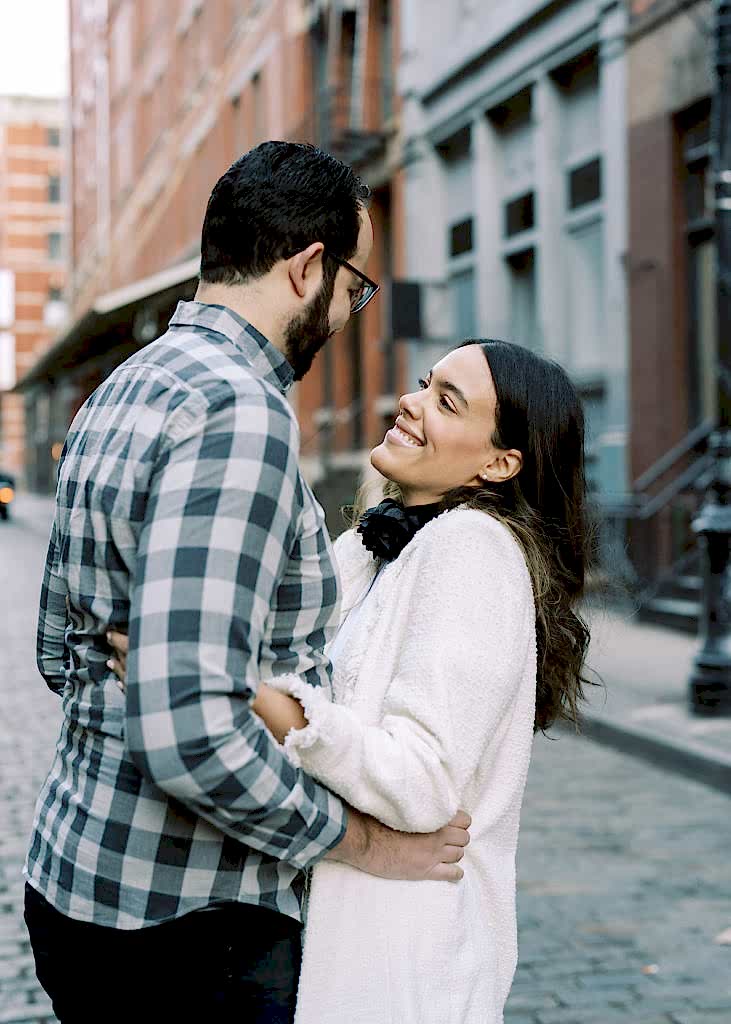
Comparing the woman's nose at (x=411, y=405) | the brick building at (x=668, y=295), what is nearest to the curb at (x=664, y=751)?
the woman's nose at (x=411, y=405)

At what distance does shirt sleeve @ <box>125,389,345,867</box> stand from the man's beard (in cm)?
21

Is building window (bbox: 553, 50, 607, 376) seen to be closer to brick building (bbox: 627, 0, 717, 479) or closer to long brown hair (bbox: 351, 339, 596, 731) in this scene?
brick building (bbox: 627, 0, 717, 479)

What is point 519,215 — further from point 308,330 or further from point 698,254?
point 308,330

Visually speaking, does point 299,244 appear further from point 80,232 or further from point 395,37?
point 80,232

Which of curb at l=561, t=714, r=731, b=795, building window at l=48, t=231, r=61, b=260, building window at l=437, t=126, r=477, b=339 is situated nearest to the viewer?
curb at l=561, t=714, r=731, b=795

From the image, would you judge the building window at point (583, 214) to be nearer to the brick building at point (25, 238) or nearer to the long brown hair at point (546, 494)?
the long brown hair at point (546, 494)

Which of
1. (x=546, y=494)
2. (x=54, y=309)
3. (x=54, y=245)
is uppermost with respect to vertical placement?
(x=54, y=245)

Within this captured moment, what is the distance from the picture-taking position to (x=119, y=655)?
74.4 inches

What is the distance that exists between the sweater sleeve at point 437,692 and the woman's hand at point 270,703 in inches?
0.8

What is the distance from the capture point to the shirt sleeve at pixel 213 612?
1729 mm

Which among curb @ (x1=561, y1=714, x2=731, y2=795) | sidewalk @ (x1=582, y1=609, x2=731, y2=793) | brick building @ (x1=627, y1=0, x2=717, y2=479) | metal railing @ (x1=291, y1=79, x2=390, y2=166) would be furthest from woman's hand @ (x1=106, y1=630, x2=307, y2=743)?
metal railing @ (x1=291, y1=79, x2=390, y2=166)

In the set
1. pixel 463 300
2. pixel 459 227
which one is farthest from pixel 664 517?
pixel 459 227

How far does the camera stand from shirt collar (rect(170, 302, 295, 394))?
6.45ft

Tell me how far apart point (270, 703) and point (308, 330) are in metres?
0.52
